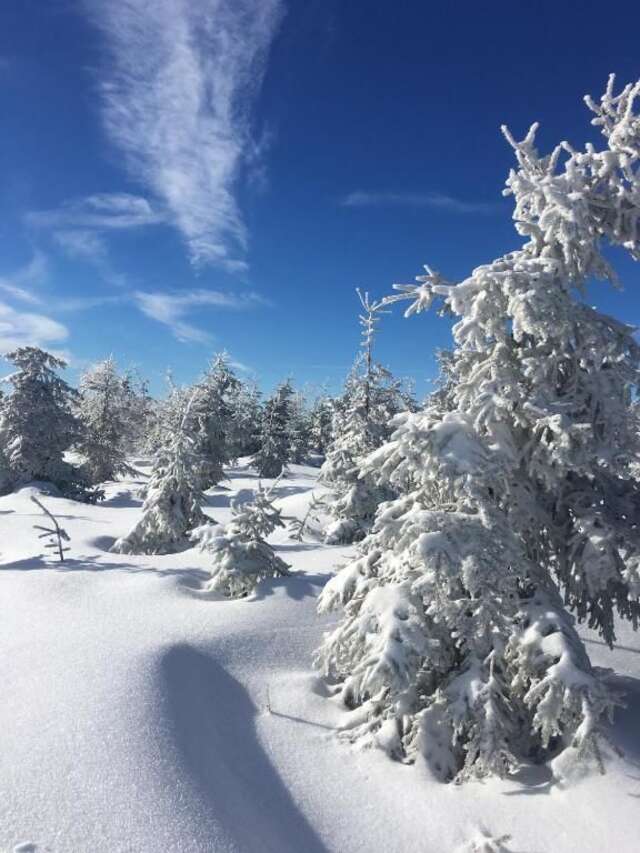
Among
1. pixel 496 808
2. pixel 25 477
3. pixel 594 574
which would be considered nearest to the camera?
pixel 496 808

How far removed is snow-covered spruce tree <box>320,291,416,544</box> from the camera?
56.3 ft

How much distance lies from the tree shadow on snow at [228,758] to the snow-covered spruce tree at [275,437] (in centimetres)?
3619

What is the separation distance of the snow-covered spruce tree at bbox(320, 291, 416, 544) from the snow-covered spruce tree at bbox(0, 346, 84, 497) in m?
15.3

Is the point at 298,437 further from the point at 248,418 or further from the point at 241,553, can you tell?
the point at 241,553

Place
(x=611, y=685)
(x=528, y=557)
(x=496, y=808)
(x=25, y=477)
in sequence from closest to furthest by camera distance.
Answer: (x=496, y=808) < (x=528, y=557) < (x=611, y=685) < (x=25, y=477)

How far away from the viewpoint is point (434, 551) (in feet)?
18.8

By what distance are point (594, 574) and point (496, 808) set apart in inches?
104

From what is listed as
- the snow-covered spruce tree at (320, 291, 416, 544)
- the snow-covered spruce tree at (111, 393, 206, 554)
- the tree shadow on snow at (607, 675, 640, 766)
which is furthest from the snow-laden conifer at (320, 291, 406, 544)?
the tree shadow on snow at (607, 675, 640, 766)

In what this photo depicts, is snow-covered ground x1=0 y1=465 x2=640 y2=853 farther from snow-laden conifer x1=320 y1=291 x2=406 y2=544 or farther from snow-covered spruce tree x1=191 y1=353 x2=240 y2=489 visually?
snow-covered spruce tree x1=191 y1=353 x2=240 y2=489

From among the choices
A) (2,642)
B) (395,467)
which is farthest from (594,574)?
(2,642)

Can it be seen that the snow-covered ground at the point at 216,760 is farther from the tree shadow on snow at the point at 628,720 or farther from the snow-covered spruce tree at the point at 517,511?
the snow-covered spruce tree at the point at 517,511

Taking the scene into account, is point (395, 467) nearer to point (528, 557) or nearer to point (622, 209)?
point (528, 557)

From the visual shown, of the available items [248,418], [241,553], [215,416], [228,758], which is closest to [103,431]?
[215,416]

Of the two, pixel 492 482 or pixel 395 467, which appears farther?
pixel 395 467
